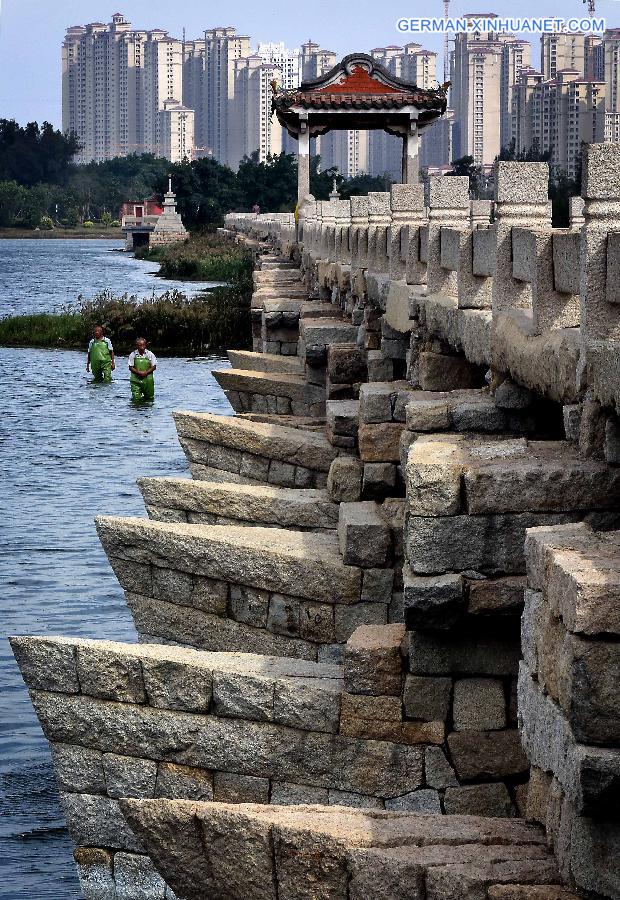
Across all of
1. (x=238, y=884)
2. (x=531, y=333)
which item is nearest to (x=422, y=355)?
(x=531, y=333)

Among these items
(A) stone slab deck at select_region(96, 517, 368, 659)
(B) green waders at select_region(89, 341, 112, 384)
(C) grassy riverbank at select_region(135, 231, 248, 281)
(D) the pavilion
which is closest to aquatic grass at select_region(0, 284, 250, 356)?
(B) green waders at select_region(89, 341, 112, 384)

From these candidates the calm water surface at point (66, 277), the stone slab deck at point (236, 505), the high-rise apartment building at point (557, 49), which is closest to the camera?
the stone slab deck at point (236, 505)

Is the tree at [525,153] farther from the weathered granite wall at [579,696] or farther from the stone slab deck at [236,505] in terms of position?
the weathered granite wall at [579,696]

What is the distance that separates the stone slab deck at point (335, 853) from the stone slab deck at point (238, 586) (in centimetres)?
349

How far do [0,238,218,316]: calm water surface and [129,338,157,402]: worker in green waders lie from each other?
14.1 metres

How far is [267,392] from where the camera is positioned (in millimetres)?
19156

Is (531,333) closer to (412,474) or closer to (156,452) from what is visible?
(412,474)

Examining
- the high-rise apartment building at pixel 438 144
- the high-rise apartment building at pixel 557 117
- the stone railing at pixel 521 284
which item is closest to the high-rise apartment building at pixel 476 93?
the high-rise apartment building at pixel 438 144

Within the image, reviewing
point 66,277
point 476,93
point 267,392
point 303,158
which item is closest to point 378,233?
point 267,392

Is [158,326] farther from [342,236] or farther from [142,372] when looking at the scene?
[342,236]

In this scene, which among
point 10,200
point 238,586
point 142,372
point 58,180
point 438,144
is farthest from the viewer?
point 58,180

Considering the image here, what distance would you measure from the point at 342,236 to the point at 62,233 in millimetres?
135305

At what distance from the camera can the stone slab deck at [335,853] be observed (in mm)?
5469

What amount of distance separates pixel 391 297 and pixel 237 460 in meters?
2.39
